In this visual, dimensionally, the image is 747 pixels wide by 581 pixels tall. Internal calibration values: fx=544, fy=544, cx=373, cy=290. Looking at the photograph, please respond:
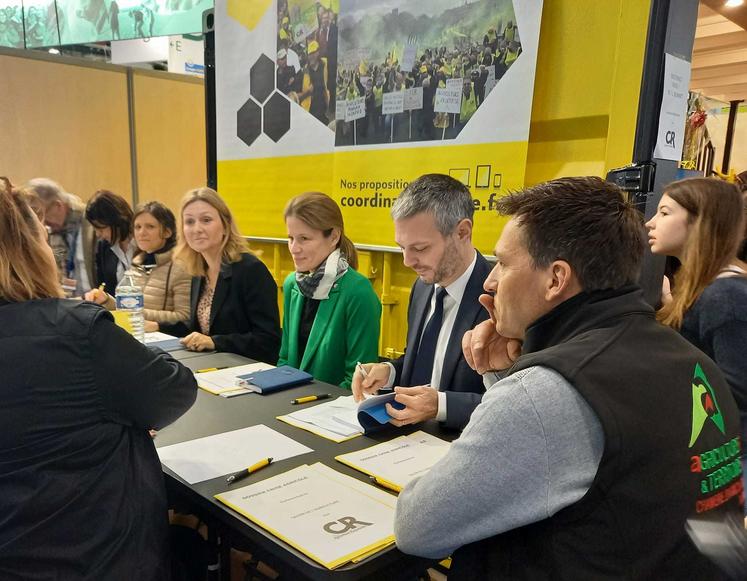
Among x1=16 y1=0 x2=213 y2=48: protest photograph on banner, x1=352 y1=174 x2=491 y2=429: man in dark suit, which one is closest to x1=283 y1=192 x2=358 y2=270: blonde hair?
x1=352 y1=174 x2=491 y2=429: man in dark suit

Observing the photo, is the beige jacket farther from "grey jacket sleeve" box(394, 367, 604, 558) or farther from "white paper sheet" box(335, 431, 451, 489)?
"grey jacket sleeve" box(394, 367, 604, 558)

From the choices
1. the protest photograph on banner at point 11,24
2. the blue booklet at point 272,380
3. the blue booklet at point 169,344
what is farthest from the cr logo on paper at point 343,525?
the protest photograph on banner at point 11,24

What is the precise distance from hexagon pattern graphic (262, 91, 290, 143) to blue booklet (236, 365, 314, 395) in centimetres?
217

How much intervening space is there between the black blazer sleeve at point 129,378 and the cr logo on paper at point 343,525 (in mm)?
441

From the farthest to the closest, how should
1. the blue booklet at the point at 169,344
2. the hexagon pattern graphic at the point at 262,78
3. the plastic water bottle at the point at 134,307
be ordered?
→ the hexagon pattern graphic at the point at 262,78 < the plastic water bottle at the point at 134,307 < the blue booklet at the point at 169,344

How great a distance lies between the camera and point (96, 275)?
12.8 ft

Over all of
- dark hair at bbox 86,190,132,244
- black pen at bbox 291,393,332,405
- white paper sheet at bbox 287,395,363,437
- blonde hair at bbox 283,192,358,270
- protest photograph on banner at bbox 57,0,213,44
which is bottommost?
black pen at bbox 291,393,332,405

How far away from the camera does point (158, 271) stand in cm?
303

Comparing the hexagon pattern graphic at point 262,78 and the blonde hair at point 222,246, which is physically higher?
the hexagon pattern graphic at point 262,78

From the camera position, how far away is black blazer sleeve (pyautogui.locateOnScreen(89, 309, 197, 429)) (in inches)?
41.8

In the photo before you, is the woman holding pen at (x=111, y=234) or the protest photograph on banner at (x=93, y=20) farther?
the protest photograph on banner at (x=93, y=20)

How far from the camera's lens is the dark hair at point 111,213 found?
356cm

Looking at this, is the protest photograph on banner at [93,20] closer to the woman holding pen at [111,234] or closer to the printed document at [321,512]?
the woman holding pen at [111,234]

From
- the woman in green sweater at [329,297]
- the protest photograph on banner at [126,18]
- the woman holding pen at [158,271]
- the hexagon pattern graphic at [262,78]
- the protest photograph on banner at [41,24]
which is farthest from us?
the protest photograph on banner at [41,24]
